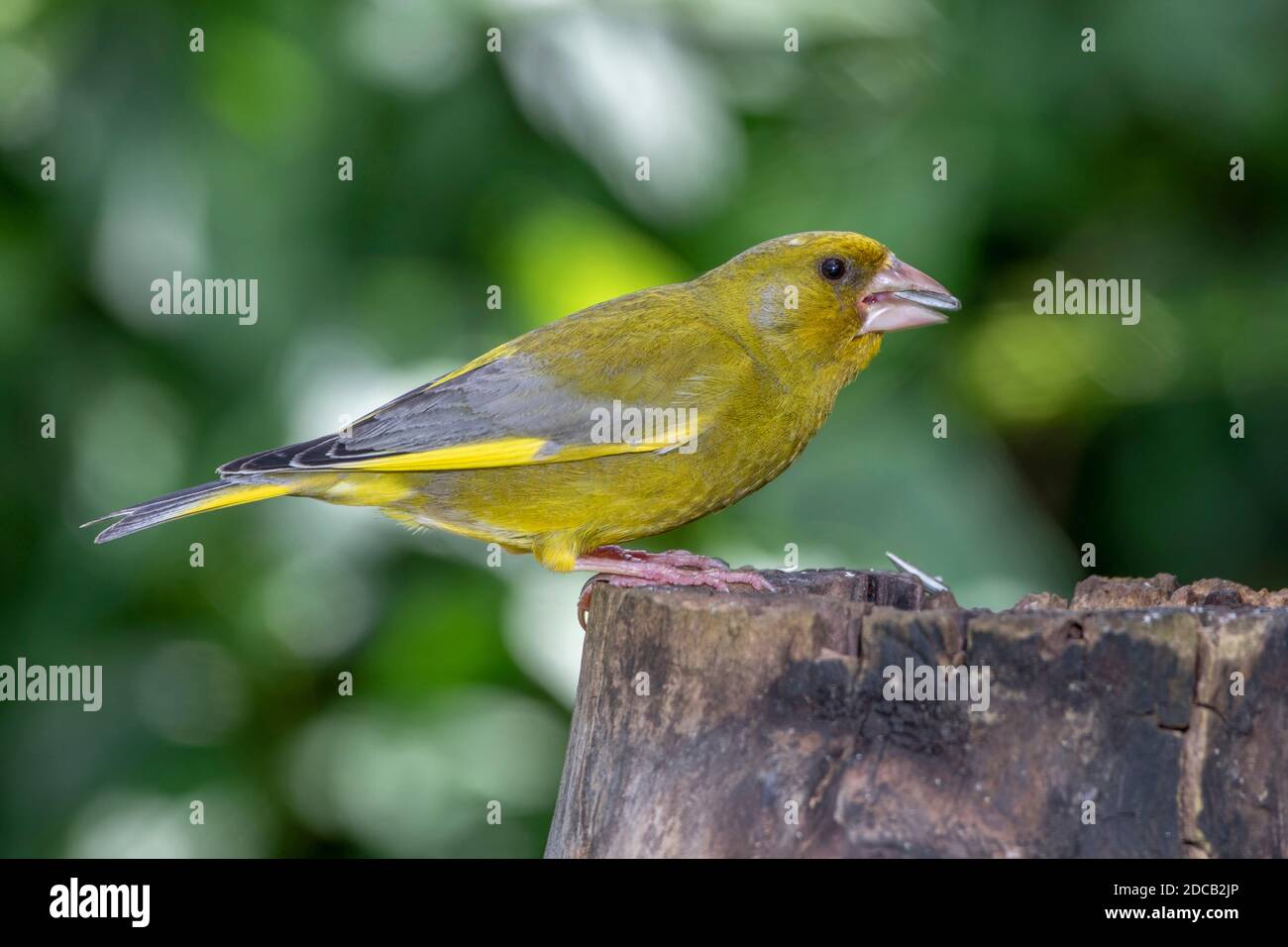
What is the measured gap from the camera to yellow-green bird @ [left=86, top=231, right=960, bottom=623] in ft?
13.7

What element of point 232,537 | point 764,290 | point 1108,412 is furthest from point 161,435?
point 1108,412

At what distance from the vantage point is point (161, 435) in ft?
16.9

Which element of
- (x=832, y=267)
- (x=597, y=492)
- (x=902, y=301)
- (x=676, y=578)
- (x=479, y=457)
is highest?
(x=832, y=267)

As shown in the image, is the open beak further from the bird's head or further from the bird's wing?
the bird's wing

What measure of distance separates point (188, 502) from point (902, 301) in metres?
2.12

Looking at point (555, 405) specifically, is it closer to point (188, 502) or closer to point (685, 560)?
point (685, 560)

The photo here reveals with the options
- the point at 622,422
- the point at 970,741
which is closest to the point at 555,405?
the point at 622,422

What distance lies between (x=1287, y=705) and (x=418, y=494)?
2460 mm

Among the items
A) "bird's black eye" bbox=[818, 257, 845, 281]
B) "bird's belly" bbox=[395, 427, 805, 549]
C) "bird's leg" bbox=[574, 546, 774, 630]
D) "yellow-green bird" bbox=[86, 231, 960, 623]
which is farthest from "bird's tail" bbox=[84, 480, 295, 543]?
"bird's black eye" bbox=[818, 257, 845, 281]

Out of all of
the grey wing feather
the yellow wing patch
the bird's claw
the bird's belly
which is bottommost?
the bird's claw

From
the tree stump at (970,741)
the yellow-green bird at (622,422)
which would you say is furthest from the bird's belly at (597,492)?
the tree stump at (970,741)

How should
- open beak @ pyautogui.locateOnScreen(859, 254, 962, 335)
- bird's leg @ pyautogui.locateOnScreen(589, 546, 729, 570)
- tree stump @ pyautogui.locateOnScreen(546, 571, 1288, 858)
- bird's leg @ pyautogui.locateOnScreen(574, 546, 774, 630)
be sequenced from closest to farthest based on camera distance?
tree stump @ pyautogui.locateOnScreen(546, 571, 1288, 858), bird's leg @ pyautogui.locateOnScreen(574, 546, 774, 630), bird's leg @ pyautogui.locateOnScreen(589, 546, 729, 570), open beak @ pyautogui.locateOnScreen(859, 254, 962, 335)

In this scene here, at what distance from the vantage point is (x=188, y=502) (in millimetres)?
4215

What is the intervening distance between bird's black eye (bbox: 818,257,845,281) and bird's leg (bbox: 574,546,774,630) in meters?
0.95
